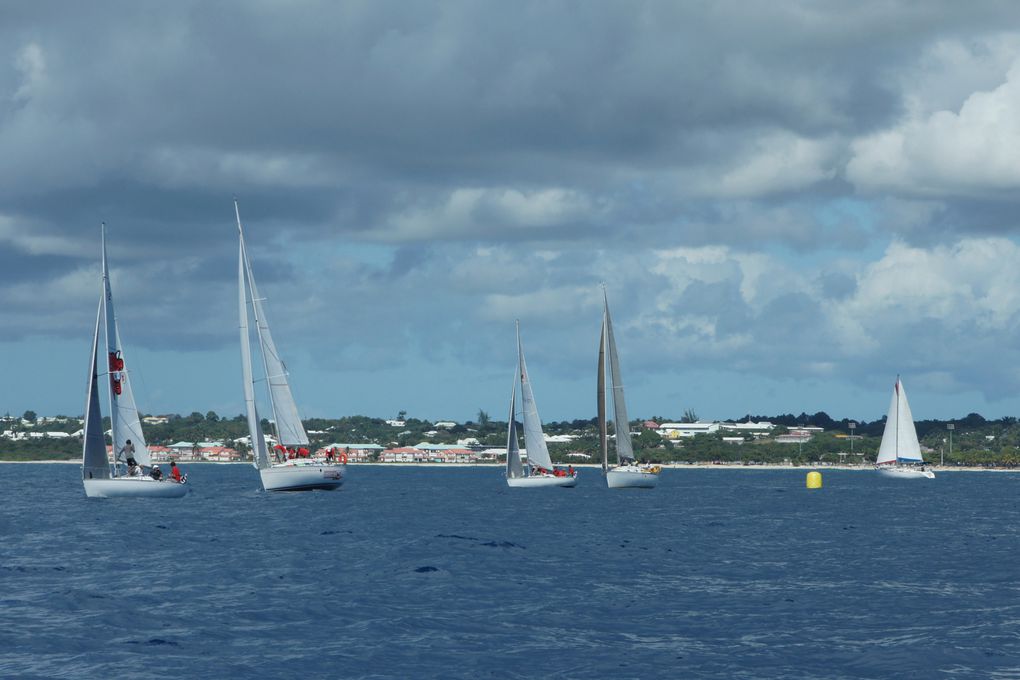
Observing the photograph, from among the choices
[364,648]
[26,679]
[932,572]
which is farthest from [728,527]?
[26,679]

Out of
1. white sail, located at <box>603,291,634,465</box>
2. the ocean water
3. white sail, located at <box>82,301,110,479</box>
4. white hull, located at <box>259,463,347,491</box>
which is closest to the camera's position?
the ocean water

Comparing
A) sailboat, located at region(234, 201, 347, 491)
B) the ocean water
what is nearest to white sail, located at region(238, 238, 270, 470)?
sailboat, located at region(234, 201, 347, 491)

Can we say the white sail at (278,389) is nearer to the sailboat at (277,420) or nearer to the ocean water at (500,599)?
the sailboat at (277,420)

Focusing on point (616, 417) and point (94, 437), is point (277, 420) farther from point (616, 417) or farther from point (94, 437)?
point (616, 417)

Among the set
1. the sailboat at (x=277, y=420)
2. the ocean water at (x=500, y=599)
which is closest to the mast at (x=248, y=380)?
the sailboat at (x=277, y=420)

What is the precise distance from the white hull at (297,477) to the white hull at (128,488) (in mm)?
9186

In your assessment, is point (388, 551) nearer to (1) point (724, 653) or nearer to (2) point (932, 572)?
(2) point (932, 572)

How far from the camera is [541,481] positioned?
124250 millimetres

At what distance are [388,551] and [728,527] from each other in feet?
86.7

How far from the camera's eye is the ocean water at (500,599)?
2991 cm

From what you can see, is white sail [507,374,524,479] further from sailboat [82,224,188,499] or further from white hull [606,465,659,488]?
sailboat [82,224,188,499]

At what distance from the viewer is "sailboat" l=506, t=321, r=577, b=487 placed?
395 ft

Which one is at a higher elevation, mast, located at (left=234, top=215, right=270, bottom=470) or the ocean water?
mast, located at (left=234, top=215, right=270, bottom=470)

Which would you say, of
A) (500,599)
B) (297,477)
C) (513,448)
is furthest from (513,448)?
(500,599)
